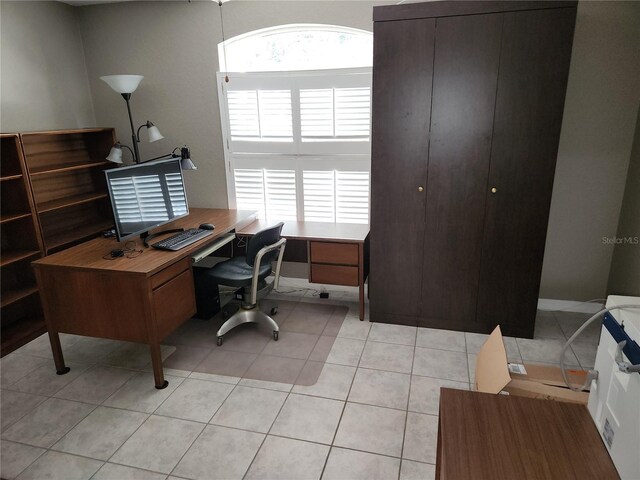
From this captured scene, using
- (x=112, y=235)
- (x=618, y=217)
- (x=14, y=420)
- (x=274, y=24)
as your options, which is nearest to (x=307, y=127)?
(x=274, y=24)


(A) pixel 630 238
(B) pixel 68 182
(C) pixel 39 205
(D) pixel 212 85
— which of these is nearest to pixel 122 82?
(D) pixel 212 85

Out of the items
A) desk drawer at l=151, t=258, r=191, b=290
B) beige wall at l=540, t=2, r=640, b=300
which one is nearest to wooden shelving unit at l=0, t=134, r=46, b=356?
desk drawer at l=151, t=258, r=191, b=290

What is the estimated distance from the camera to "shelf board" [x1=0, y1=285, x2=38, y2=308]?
309 cm

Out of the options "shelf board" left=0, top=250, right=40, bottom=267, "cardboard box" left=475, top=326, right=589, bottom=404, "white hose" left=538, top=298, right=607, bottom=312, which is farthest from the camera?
"white hose" left=538, top=298, right=607, bottom=312

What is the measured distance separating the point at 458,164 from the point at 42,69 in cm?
355

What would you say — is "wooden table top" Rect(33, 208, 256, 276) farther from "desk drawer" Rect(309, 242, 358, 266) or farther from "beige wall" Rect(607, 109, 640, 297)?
"beige wall" Rect(607, 109, 640, 297)

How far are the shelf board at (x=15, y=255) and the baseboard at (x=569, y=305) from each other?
13.6 ft

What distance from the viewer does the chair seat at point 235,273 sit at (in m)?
3.08

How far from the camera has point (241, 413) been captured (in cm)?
240

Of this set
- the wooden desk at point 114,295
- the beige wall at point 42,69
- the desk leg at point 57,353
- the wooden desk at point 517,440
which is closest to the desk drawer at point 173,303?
the wooden desk at point 114,295

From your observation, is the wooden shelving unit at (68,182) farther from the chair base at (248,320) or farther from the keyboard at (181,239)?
the chair base at (248,320)

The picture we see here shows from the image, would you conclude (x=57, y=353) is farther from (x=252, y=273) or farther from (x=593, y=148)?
(x=593, y=148)

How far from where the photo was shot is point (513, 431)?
1226mm

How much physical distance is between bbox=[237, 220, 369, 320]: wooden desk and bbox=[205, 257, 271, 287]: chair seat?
0.31m
